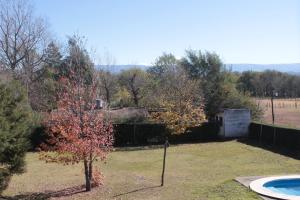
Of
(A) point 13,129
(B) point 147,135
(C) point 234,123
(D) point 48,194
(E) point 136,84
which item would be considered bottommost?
(D) point 48,194

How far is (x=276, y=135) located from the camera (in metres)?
27.5

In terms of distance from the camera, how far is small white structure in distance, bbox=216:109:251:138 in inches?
1268

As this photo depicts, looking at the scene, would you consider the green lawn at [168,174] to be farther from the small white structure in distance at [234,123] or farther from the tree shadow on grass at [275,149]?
the small white structure in distance at [234,123]

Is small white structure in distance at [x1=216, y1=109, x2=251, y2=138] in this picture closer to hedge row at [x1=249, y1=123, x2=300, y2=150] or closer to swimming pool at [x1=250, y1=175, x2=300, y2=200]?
hedge row at [x1=249, y1=123, x2=300, y2=150]

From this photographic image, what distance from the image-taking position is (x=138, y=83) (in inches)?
2188

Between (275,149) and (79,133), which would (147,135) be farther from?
(79,133)

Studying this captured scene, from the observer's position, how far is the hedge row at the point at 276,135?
993 inches

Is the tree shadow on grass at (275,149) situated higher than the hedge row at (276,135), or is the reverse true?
the hedge row at (276,135)

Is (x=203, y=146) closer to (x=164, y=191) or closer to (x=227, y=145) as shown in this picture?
(x=227, y=145)

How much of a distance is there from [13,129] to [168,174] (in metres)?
6.92

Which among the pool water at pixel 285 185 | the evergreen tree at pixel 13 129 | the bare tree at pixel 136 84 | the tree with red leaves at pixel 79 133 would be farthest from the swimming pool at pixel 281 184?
the bare tree at pixel 136 84

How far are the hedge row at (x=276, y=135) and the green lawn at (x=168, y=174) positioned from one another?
1.92m

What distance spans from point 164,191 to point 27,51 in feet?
108

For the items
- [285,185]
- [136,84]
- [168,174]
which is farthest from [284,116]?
[285,185]
